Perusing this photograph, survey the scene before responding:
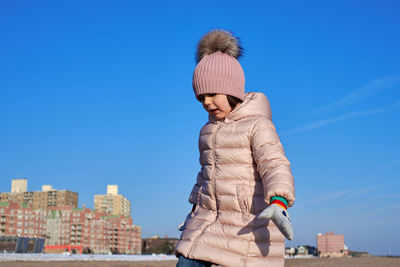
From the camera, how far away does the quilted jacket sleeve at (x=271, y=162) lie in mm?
3900

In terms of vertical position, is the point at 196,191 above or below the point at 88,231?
below

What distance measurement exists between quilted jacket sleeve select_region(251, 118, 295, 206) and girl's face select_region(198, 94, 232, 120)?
366 mm

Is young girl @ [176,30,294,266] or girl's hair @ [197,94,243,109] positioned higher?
girl's hair @ [197,94,243,109]

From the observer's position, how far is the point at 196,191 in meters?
4.78

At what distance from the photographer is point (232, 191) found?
166 inches

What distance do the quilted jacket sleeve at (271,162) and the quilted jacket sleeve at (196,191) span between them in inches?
30.9

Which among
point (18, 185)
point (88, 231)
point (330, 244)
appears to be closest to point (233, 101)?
point (330, 244)

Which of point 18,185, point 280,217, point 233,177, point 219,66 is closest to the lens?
point 280,217

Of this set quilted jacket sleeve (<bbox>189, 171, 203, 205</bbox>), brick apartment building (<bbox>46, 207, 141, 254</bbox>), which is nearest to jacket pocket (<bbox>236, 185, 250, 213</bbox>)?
quilted jacket sleeve (<bbox>189, 171, 203, 205</bbox>)

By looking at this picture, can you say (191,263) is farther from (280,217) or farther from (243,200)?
(280,217)

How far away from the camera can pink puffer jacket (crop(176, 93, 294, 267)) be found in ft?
13.2

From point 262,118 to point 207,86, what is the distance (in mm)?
576

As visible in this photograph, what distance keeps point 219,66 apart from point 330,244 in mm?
88313

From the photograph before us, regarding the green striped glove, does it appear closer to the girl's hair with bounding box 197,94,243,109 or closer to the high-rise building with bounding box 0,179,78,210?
the girl's hair with bounding box 197,94,243,109
